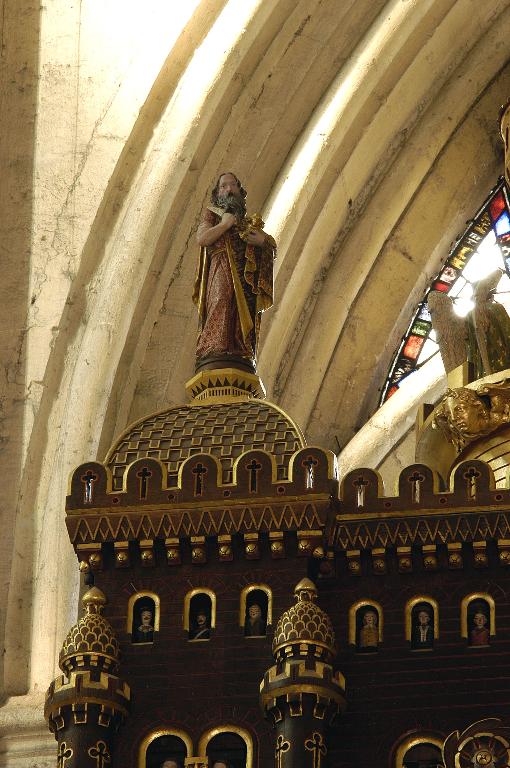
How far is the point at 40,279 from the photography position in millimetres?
13461

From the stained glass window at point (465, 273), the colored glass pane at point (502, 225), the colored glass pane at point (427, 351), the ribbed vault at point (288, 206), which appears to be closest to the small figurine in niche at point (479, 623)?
the ribbed vault at point (288, 206)

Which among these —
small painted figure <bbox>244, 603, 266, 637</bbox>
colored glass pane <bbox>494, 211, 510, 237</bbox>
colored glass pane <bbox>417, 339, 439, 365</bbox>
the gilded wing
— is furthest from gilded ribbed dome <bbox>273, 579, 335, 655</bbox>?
colored glass pane <bbox>494, 211, 510, 237</bbox>

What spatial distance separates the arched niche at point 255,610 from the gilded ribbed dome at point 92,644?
0.41 meters

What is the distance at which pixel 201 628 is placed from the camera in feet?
28.9

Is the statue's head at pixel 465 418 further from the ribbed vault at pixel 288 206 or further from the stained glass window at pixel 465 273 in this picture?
the stained glass window at pixel 465 273

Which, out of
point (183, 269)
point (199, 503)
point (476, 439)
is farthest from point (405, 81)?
point (199, 503)

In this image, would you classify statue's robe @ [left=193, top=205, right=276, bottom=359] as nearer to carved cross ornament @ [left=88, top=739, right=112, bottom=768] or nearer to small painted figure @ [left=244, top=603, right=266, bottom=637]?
small painted figure @ [left=244, top=603, right=266, bottom=637]

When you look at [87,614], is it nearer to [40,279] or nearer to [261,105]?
[40,279]

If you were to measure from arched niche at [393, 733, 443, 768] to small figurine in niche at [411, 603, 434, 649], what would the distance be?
0.33 metres

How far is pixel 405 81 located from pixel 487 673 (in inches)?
263

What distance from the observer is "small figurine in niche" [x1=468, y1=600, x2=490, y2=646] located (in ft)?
28.7

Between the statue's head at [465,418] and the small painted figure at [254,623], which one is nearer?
the small painted figure at [254,623]

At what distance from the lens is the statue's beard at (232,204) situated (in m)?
10.2

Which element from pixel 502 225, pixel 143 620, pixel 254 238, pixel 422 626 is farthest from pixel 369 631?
pixel 502 225
